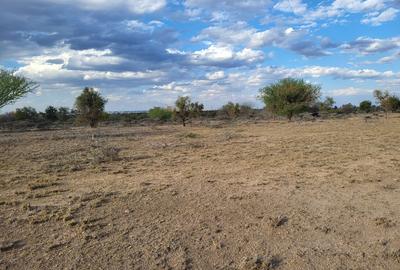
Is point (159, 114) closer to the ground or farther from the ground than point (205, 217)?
farther from the ground

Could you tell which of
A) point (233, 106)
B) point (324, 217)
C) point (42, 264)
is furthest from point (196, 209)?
point (233, 106)

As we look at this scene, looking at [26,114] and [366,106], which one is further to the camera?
[366,106]

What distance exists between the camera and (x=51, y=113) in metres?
82.0

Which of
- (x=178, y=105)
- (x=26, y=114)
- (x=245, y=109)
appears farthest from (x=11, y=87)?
(x=245, y=109)

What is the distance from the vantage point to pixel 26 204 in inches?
374

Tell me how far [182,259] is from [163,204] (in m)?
2.93

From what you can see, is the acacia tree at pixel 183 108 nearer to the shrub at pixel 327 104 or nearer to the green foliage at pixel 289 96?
the green foliage at pixel 289 96

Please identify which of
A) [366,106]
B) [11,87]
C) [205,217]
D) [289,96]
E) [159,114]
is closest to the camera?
[205,217]

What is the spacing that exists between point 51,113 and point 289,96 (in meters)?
46.3

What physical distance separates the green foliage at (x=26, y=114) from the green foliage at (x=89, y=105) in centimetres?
3228

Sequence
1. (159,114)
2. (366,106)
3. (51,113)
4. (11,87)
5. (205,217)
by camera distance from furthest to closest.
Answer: (366,106), (51,113), (159,114), (11,87), (205,217)

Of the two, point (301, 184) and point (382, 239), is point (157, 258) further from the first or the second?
point (301, 184)

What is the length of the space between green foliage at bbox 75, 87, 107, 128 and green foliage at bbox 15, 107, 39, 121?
3228cm

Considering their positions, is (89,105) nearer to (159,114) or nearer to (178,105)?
(178,105)
